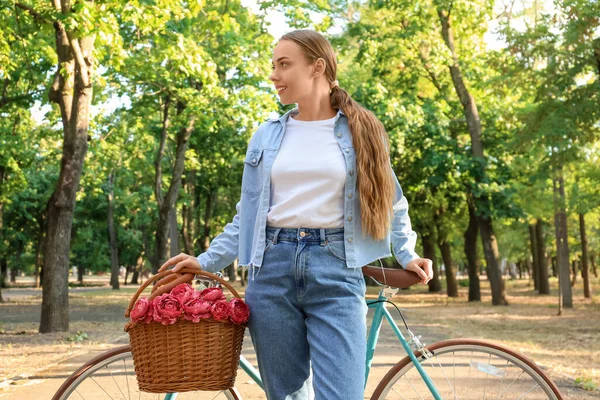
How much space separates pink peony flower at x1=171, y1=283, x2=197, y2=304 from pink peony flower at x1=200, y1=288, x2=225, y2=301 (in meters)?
0.04

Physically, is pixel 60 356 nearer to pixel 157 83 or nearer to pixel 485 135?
pixel 157 83

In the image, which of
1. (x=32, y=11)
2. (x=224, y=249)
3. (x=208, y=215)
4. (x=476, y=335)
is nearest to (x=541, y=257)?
(x=208, y=215)

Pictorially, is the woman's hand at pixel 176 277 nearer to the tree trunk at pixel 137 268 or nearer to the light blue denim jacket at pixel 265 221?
the light blue denim jacket at pixel 265 221

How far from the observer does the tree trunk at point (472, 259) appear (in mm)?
28438

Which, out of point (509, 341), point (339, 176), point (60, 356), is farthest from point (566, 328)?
point (339, 176)

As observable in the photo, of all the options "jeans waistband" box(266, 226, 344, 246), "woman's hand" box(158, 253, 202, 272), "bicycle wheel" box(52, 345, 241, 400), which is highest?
"jeans waistband" box(266, 226, 344, 246)

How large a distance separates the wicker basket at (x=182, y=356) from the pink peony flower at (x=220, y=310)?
0.06ft

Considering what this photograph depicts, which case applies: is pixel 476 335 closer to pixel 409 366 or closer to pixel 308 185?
pixel 409 366

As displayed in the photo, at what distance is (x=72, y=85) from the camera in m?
14.0

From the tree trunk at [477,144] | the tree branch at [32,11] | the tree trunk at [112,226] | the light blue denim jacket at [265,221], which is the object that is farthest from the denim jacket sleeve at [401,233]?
the tree trunk at [112,226]

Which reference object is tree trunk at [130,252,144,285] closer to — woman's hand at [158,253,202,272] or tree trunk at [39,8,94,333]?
tree trunk at [39,8,94,333]

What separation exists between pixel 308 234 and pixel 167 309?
0.58 metres

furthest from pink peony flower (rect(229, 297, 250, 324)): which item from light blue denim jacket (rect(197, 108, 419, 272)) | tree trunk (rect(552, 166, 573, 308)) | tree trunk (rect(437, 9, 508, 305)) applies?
tree trunk (rect(437, 9, 508, 305))

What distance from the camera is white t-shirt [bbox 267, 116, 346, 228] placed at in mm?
3098
